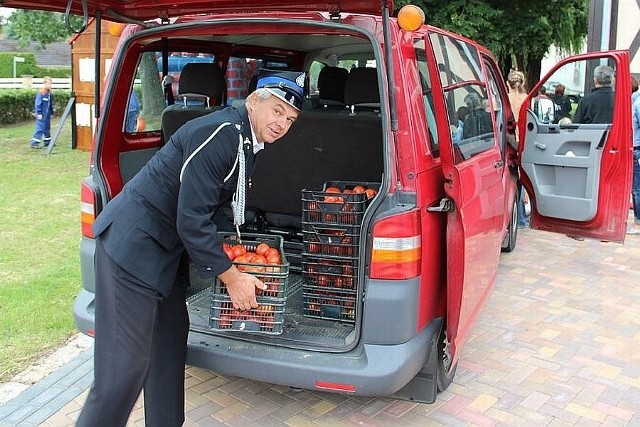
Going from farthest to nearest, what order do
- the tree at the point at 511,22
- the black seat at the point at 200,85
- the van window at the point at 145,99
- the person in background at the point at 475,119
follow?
the tree at the point at 511,22 < the black seat at the point at 200,85 < the van window at the point at 145,99 < the person in background at the point at 475,119

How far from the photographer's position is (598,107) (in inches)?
257

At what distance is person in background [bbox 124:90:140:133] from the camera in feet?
12.9

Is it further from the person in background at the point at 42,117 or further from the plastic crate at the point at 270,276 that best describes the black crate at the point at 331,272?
the person in background at the point at 42,117

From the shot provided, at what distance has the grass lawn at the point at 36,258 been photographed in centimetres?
435

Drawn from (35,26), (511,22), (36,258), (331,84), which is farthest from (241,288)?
(35,26)

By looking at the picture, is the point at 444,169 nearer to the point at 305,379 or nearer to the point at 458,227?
the point at 458,227

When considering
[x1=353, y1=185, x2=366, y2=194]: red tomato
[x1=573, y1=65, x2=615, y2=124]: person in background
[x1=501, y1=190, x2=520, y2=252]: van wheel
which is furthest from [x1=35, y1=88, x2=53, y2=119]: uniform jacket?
[x1=353, y1=185, x2=366, y2=194]: red tomato

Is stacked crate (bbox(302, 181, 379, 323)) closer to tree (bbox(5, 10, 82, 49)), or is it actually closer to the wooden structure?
the wooden structure

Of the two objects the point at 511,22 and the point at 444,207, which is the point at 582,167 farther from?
the point at 511,22

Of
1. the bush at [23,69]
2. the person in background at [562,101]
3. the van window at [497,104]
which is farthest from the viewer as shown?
the bush at [23,69]

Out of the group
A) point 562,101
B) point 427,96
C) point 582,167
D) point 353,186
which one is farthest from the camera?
point 562,101

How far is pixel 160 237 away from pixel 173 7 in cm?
123

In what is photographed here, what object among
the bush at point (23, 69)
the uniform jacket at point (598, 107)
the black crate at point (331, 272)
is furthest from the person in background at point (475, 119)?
the bush at point (23, 69)

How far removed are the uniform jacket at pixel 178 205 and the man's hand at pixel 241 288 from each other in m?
0.10
